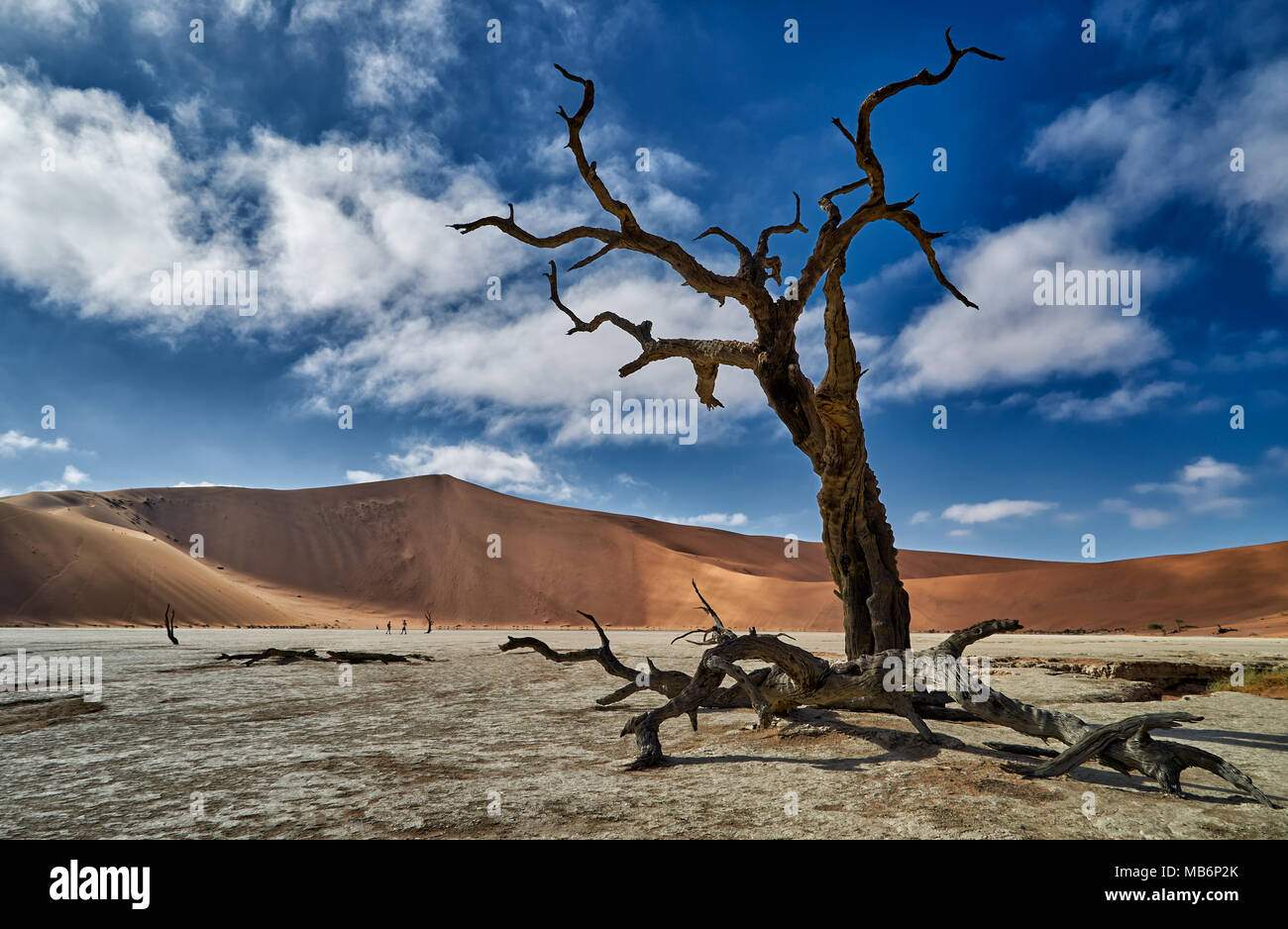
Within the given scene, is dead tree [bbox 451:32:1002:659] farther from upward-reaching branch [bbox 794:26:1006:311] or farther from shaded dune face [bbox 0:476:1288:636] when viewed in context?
shaded dune face [bbox 0:476:1288:636]

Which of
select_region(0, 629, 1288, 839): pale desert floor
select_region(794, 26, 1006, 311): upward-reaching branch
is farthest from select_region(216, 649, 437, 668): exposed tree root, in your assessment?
select_region(794, 26, 1006, 311): upward-reaching branch

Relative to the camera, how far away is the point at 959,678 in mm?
5523

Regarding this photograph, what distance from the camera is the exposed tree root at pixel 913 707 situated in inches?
177

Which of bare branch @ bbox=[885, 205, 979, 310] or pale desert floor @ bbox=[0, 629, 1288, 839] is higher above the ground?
bare branch @ bbox=[885, 205, 979, 310]

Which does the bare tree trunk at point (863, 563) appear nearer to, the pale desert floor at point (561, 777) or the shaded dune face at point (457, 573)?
the pale desert floor at point (561, 777)

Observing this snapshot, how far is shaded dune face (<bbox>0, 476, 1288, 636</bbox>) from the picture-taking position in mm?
40406

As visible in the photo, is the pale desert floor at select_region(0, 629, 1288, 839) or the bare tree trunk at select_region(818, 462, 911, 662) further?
the bare tree trunk at select_region(818, 462, 911, 662)

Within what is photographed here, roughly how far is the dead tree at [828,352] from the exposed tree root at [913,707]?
1.58 metres

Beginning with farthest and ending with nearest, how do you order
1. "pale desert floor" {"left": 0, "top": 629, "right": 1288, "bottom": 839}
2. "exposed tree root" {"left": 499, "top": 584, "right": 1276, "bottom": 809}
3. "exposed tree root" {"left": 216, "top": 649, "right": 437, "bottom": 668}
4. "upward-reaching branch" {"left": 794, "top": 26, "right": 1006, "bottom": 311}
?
"exposed tree root" {"left": 216, "top": 649, "right": 437, "bottom": 668}, "upward-reaching branch" {"left": 794, "top": 26, "right": 1006, "bottom": 311}, "exposed tree root" {"left": 499, "top": 584, "right": 1276, "bottom": 809}, "pale desert floor" {"left": 0, "top": 629, "right": 1288, "bottom": 839}

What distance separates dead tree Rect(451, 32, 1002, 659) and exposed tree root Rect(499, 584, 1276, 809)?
5.17 ft

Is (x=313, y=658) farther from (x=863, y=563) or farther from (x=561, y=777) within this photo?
(x=863, y=563)

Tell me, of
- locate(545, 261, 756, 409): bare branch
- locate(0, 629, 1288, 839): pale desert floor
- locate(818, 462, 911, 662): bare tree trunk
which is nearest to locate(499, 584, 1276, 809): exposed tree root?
locate(0, 629, 1288, 839): pale desert floor

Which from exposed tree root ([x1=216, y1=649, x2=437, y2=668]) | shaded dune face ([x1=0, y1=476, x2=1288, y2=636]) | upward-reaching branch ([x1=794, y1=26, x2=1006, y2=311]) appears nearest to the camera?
upward-reaching branch ([x1=794, y1=26, x2=1006, y2=311])
